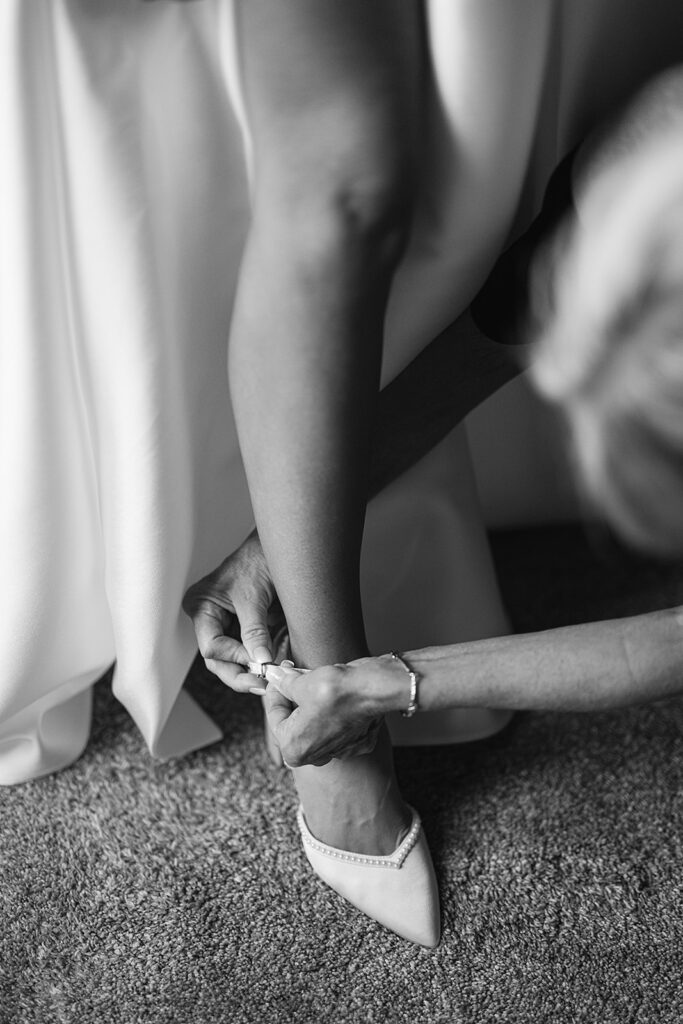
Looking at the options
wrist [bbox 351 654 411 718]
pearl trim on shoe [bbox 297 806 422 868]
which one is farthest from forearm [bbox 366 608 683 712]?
pearl trim on shoe [bbox 297 806 422 868]

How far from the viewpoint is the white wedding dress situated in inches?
31.5

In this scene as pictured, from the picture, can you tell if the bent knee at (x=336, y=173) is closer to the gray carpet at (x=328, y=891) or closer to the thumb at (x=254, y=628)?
the thumb at (x=254, y=628)

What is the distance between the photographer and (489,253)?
92cm

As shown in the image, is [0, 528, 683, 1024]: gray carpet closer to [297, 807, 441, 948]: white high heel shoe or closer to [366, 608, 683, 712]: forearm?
[297, 807, 441, 948]: white high heel shoe

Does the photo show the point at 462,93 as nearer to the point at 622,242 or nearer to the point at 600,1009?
the point at 622,242

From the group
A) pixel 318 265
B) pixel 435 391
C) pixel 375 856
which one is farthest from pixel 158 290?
pixel 375 856

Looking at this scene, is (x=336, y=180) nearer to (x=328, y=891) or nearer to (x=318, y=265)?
(x=318, y=265)

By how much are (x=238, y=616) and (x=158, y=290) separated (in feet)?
1.08

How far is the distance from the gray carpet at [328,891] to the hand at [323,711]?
8.3 inches

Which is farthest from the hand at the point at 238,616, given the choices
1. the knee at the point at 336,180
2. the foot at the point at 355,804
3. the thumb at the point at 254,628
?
the knee at the point at 336,180

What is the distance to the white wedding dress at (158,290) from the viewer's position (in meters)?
0.80

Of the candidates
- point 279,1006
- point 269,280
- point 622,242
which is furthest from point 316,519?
point 279,1006

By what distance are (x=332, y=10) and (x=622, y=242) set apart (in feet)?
0.91

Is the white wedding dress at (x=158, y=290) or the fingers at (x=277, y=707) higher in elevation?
the white wedding dress at (x=158, y=290)
